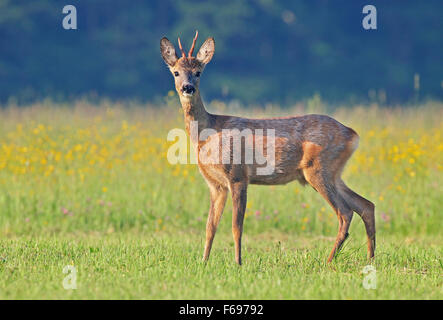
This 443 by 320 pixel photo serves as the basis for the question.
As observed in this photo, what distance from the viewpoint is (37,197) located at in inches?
384

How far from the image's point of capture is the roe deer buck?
6777 millimetres

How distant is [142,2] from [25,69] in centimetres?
571

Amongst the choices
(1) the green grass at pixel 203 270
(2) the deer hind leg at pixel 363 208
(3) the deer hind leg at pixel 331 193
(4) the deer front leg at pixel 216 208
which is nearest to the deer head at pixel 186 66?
(4) the deer front leg at pixel 216 208

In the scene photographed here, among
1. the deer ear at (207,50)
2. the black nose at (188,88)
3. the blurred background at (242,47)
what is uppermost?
the blurred background at (242,47)

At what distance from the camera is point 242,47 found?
Result: 30562 millimetres

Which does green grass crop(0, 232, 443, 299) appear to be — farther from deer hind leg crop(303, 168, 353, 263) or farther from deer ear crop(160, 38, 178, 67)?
deer ear crop(160, 38, 178, 67)

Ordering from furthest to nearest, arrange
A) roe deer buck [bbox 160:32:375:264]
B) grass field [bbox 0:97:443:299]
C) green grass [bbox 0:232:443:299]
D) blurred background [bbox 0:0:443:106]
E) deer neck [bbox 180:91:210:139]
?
blurred background [bbox 0:0:443:106], deer neck [bbox 180:91:210:139], roe deer buck [bbox 160:32:375:264], grass field [bbox 0:97:443:299], green grass [bbox 0:232:443:299]

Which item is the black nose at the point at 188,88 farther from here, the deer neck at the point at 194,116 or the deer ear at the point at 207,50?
the deer ear at the point at 207,50

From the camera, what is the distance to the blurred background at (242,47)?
28.9 m

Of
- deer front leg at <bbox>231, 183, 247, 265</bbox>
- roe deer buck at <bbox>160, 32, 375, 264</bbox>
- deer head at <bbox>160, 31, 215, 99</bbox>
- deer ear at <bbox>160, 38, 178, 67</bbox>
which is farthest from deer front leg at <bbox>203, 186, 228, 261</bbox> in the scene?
deer ear at <bbox>160, 38, 178, 67</bbox>

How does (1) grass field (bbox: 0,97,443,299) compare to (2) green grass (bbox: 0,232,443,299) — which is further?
(1) grass field (bbox: 0,97,443,299)

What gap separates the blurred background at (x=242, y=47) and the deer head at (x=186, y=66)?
21104 mm
